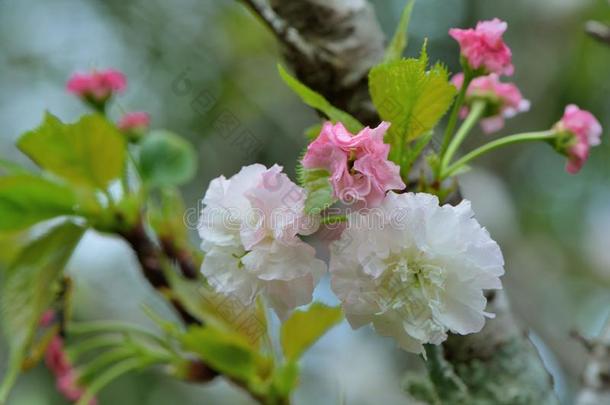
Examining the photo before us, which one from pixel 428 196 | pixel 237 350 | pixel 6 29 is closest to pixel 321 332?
pixel 237 350

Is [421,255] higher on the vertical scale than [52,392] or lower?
higher

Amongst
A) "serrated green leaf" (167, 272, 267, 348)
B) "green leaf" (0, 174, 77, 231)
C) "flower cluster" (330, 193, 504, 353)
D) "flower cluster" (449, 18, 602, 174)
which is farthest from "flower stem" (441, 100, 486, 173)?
"green leaf" (0, 174, 77, 231)

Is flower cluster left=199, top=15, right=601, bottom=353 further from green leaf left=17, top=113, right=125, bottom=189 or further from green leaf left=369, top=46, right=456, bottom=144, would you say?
green leaf left=17, top=113, right=125, bottom=189

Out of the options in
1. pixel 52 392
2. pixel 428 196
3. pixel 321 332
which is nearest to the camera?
pixel 428 196

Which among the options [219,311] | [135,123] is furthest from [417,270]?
[135,123]

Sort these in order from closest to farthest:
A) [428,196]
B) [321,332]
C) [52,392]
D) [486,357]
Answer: [428,196], [486,357], [321,332], [52,392]

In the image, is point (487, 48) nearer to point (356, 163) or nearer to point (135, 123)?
point (356, 163)

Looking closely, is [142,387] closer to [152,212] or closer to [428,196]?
[152,212]
